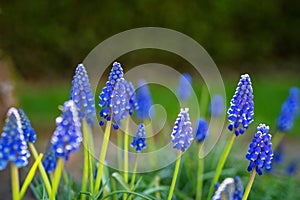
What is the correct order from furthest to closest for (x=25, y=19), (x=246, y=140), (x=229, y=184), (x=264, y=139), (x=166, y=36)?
1. (x=166, y=36)
2. (x=25, y=19)
3. (x=246, y=140)
4. (x=264, y=139)
5. (x=229, y=184)

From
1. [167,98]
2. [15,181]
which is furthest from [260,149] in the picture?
[167,98]

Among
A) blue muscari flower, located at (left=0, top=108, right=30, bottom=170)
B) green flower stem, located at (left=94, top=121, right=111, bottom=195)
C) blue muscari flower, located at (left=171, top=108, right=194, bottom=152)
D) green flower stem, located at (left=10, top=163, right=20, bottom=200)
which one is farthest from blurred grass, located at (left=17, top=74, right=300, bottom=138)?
blue muscari flower, located at (left=0, top=108, right=30, bottom=170)

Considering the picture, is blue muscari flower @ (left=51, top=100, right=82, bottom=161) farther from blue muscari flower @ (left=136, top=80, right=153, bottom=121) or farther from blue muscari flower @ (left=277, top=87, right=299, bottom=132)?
blue muscari flower @ (left=277, top=87, right=299, bottom=132)

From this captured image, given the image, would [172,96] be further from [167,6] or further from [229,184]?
[229,184]

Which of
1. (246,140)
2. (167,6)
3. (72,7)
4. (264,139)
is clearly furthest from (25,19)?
(264,139)

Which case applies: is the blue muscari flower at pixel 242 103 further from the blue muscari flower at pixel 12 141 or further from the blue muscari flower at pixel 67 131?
the blue muscari flower at pixel 12 141

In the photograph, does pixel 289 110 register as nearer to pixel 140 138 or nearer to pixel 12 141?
pixel 140 138

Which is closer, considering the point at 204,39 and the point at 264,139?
the point at 264,139
